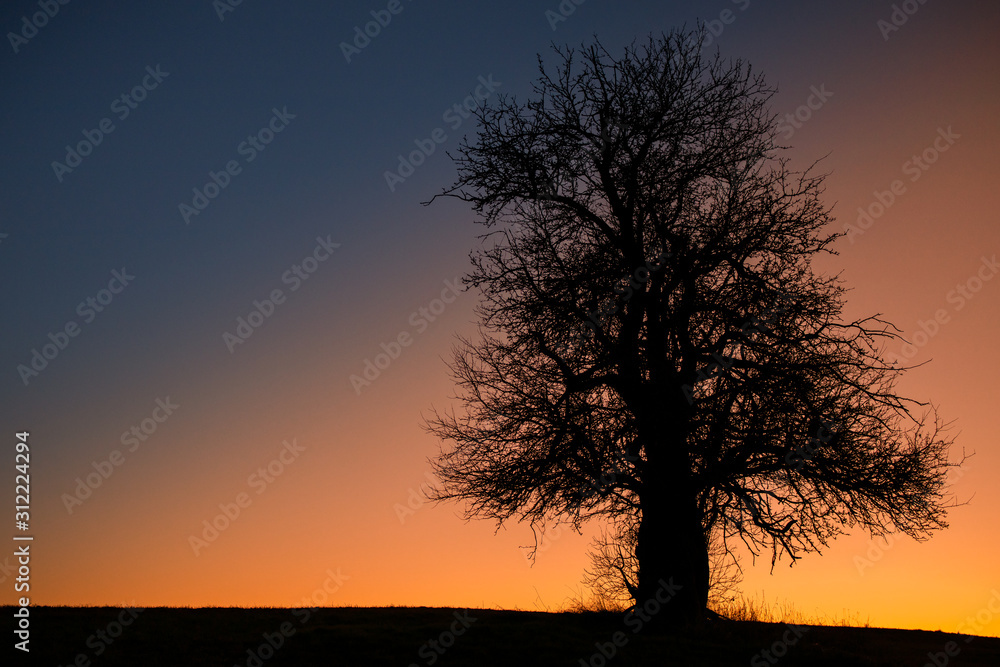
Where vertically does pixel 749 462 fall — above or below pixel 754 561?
above

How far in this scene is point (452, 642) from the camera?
12.3 m

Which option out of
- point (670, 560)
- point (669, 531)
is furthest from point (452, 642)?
point (669, 531)

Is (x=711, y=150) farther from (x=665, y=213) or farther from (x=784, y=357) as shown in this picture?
(x=784, y=357)

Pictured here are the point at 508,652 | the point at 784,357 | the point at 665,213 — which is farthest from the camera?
the point at 665,213

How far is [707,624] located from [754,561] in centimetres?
138

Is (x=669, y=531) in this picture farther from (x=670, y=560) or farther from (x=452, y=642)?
(x=452, y=642)

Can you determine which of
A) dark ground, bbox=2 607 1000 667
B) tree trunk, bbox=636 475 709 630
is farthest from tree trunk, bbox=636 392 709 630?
dark ground, bbox=2 607 1000 667

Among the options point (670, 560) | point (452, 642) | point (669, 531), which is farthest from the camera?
point (669, 531)

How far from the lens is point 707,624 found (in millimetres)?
12656

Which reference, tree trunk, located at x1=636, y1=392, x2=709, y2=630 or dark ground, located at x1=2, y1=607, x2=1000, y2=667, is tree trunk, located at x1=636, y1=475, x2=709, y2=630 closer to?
tree trunk, located at x1=636, y1=392, x2=709, y2=630

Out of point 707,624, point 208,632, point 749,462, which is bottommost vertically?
point 208,632

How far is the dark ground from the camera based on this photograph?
11391 mm

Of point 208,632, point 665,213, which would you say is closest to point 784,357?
Answer: point 665,213

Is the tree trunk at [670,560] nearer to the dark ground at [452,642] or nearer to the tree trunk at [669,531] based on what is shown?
the tree trunk at [669,531]
